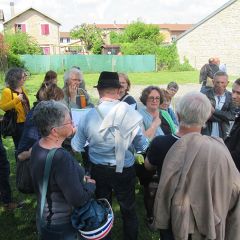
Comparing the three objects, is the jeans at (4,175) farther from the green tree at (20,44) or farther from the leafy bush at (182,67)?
the leafy bush at (182,67)

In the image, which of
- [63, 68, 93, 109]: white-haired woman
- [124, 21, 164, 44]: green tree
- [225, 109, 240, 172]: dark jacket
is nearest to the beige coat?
[225, 109, 240, 172]: dark jacket

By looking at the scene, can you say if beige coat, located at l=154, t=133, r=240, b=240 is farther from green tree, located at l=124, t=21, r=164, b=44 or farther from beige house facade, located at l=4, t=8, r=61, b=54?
green tree, located at l=124, t=21, r=164, b=44

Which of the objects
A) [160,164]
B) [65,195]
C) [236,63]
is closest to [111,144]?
[160,164]

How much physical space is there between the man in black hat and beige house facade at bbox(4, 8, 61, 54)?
167ft

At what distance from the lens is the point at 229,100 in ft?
16.1

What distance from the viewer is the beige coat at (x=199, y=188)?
7.80ft

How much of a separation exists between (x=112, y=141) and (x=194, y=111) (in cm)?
103

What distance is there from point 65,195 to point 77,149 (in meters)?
1.11

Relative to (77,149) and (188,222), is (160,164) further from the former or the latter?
(77,149)

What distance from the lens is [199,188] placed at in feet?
7.91

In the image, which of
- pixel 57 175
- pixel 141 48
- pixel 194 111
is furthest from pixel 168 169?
pixel 141 48

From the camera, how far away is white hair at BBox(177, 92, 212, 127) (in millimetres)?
2498

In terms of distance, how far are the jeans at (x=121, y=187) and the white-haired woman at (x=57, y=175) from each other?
715mm

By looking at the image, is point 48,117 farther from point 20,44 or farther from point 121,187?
point 20,44
